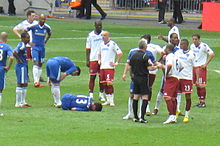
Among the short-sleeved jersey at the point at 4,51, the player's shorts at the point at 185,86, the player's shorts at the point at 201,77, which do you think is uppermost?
the short-sleeved jersey at the point at 4,51

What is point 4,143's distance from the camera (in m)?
14.9

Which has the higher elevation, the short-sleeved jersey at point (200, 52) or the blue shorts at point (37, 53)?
the short-sleeved jersey at point (200, 52)

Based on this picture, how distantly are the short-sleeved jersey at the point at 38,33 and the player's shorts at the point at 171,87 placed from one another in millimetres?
7773

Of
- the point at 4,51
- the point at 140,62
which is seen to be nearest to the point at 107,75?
the point at 140,62

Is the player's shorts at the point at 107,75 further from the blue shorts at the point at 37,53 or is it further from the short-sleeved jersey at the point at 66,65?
the blue shorts at the point at 37,53

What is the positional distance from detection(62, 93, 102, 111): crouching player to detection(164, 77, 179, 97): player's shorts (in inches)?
94.1

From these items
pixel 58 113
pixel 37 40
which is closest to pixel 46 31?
pixel 37 40

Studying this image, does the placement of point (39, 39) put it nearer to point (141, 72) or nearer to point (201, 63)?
point (201, 63)

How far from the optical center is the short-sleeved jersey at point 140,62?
696 inches

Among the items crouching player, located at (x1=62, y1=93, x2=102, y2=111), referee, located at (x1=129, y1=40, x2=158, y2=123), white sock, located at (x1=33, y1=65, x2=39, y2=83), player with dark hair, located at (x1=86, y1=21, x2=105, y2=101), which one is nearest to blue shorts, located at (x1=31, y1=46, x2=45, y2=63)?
white sock, located at (x1=33, y1=65, x2=39, y2=83)

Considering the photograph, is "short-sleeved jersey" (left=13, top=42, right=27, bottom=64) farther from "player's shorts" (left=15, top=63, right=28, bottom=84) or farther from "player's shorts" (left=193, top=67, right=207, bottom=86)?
"player's shorts" (left=193, top=67, right=207, bottom=86)

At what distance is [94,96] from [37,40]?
3.39 metres

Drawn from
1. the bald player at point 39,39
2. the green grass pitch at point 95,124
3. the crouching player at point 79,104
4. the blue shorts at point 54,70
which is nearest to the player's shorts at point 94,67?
the green grass pitch at point 95,124

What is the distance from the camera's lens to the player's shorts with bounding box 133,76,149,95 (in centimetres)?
1777
